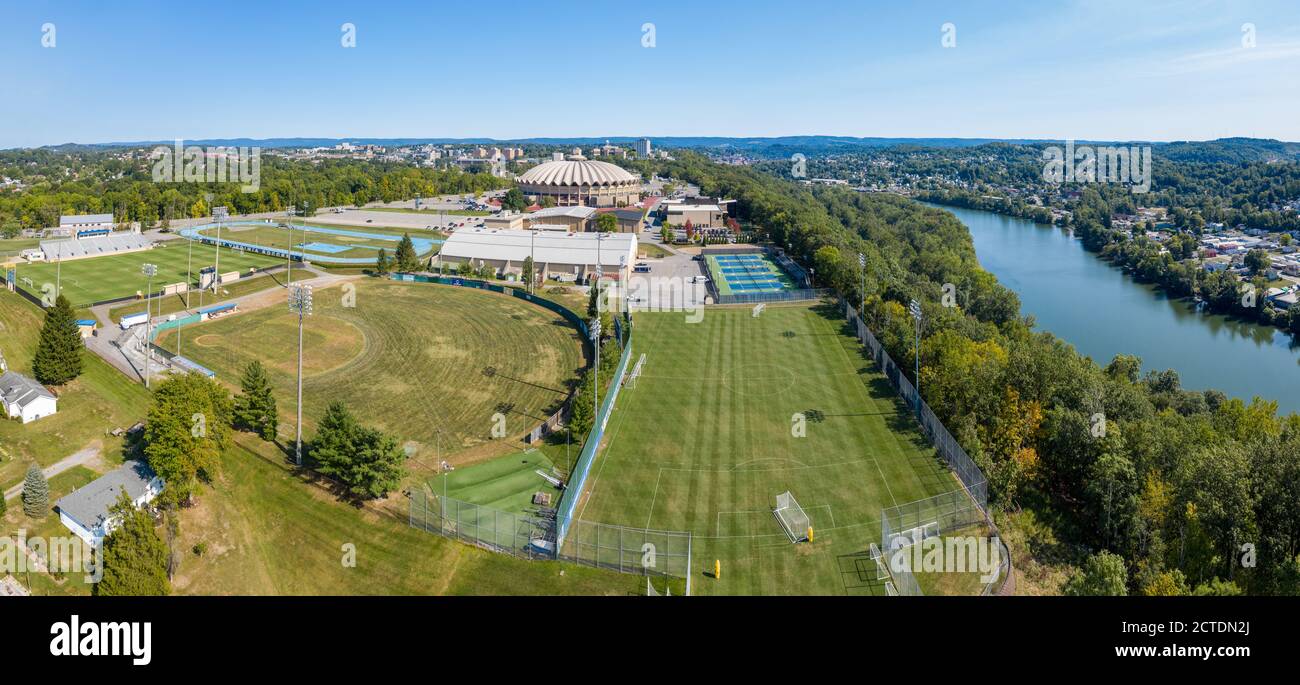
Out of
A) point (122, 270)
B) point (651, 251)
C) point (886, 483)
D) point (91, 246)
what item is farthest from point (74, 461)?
point (651, 251)

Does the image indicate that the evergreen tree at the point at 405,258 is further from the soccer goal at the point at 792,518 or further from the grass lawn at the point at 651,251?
the soccer goal at the point at 792,518

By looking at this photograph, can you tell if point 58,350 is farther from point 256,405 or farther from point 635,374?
point 635,374

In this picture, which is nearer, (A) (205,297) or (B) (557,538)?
(B) (557,538)

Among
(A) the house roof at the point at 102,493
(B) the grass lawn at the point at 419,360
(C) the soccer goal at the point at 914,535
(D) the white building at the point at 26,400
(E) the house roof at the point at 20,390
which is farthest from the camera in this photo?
(B) the grass lawn at the point at 419,360

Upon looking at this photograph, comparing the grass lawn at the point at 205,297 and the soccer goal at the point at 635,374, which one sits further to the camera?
the grass lawn at the point at 205,297

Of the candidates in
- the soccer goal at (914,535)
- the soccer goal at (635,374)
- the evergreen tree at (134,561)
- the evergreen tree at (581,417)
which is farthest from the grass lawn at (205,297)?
the soccer goal at (914,535)

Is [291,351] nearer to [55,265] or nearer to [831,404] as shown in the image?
[831,404]

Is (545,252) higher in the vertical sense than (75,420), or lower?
higher
